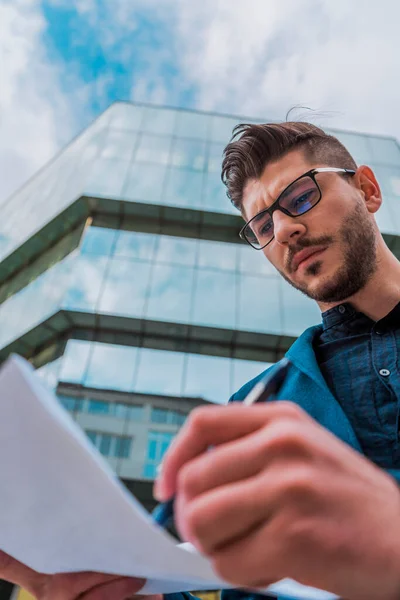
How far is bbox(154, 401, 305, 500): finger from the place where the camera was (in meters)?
0.42

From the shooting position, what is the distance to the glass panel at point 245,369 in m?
8.59

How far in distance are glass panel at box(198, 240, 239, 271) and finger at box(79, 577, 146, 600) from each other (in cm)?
940

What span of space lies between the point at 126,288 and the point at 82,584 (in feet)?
28.7

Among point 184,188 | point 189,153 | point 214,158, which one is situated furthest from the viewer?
point 189,153

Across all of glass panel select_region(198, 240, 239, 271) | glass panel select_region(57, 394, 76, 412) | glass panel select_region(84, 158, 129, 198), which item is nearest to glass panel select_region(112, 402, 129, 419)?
glass panel select_region(57, 394, 76, 412)

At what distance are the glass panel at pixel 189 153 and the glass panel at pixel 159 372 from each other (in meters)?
5.76

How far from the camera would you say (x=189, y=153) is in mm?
11734

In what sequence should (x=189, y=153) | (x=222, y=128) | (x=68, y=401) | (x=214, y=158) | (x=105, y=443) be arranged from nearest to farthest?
(x=105, y=443) → (x=68, y=401) → (x=214, y=158) → (x=189, y=153) → (x=222, y=128)

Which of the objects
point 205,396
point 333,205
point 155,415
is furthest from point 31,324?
point 333,205

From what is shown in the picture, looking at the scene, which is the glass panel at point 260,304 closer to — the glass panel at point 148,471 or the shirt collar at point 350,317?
the glass panel at point 148,471

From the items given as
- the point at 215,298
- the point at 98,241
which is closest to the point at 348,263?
the point at 215,298

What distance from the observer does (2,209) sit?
1522 centimetres

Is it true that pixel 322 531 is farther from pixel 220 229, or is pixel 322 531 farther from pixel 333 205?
pixel 220 229

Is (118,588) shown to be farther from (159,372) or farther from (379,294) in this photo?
(159,372)
